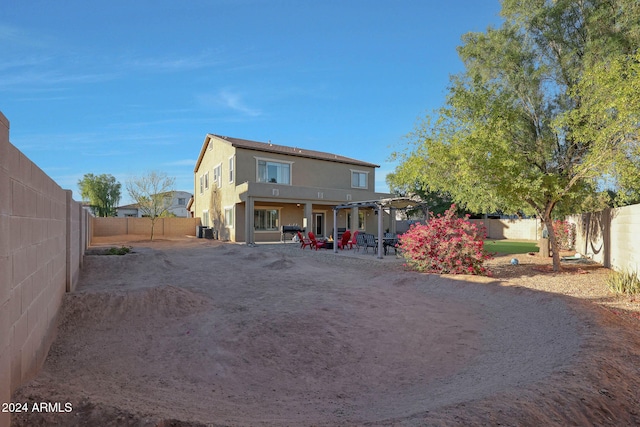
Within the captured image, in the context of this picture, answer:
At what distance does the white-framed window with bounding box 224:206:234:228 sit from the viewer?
88.7 ft

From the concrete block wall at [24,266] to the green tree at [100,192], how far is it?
55.5 m

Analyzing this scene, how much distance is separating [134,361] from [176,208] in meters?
66.0

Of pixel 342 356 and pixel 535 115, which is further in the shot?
pixel 535 115

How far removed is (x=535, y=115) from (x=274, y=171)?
60.4 ft

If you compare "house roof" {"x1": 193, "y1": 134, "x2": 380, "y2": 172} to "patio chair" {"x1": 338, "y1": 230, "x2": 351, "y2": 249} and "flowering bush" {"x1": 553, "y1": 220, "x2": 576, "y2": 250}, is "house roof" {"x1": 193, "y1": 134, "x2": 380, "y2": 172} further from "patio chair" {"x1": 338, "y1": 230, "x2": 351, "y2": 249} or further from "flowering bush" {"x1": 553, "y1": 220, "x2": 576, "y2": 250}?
"flowering bush" {"x1": 553, "y1": 220, "x2": 576, "y2": 250}

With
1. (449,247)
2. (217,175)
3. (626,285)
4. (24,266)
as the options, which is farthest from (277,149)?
(24,266)

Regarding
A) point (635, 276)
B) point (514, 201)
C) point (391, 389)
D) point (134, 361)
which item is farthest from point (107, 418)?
point (514, 201)

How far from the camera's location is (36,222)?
4.23m

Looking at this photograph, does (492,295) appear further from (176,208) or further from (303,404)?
(176,208)

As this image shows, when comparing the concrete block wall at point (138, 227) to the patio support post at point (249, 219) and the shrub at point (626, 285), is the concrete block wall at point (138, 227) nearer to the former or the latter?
the patio support post at point (249, 219)

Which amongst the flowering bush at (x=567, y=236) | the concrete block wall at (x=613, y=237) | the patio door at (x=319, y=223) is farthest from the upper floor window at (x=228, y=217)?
the concrete block wall at (x=613, y=237)

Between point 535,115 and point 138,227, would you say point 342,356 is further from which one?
point 138,227

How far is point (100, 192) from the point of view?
2112 inches

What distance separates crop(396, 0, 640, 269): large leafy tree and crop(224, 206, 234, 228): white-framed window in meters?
16.3
